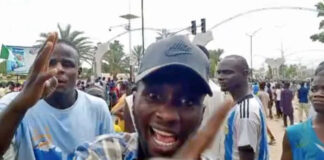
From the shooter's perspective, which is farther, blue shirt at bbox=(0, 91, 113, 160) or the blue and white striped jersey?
the blue and white striped jersey

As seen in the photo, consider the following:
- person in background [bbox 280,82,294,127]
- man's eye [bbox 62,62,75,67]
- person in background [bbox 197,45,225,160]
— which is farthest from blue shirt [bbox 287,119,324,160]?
person in background [bbox 280,82,294,127]

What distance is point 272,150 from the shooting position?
39.7 ft

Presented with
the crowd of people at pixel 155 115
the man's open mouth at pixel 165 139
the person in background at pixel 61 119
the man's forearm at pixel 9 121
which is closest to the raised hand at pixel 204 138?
the crowd of people at pixel 155 115

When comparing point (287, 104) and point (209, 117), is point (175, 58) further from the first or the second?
point (287, 104)

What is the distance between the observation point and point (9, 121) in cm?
221

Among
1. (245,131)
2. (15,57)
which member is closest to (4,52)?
(15,57)

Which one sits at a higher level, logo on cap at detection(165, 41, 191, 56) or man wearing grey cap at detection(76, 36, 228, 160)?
logo on cap at detection(165, 41, 191, 56)

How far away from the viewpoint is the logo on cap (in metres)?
1.60

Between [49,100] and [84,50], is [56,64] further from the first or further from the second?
[84,50]

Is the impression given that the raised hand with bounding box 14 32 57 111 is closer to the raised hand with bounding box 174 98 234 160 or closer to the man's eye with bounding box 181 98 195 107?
the man's eye with bounding box 181 98 195 107

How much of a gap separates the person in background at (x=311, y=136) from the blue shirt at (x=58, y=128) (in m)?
1.23

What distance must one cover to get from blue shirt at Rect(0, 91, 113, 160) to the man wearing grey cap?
1.32 metres

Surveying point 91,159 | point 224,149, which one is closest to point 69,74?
point 224,149

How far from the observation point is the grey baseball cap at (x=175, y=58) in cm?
156
